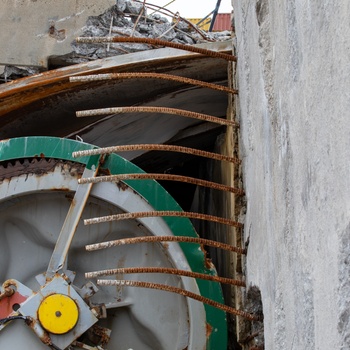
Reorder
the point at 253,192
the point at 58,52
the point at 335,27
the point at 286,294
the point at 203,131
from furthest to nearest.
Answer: the point at 203,131 → the point at 58,52 → the point at 253,192 → the point at 286,294 → the point at 335,27

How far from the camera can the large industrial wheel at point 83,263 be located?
12.7 ft

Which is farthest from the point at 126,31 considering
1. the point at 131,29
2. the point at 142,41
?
the point at 142,41

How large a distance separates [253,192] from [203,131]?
2174 mm

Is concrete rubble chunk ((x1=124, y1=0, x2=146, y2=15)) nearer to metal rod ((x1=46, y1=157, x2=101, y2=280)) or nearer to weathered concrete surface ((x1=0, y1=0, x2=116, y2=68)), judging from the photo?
weathered concrete surface ((x1=0, y1=0, x2=116, y2=68))

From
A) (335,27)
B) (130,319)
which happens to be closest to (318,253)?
(335,27)

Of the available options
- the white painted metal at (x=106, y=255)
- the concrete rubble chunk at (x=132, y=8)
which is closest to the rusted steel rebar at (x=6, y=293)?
the white painted metal at (x=106, y=255)

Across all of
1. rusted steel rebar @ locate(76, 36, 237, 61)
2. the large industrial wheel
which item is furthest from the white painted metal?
rusted steel rebar @ locate(76, 36, 237, 61)

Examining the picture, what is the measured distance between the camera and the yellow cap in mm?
3803

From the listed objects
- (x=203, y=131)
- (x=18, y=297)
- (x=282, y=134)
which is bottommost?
(x=18, y=297)

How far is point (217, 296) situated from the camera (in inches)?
154

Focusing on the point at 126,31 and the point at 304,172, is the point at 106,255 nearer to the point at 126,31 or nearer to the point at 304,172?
the point at 126,31

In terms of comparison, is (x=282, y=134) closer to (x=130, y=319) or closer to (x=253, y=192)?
(x=253, y=192)

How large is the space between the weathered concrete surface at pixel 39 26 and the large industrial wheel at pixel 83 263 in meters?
0.84

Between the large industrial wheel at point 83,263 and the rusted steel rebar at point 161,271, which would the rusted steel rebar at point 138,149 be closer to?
the rusted steel rebar at point 161,271
